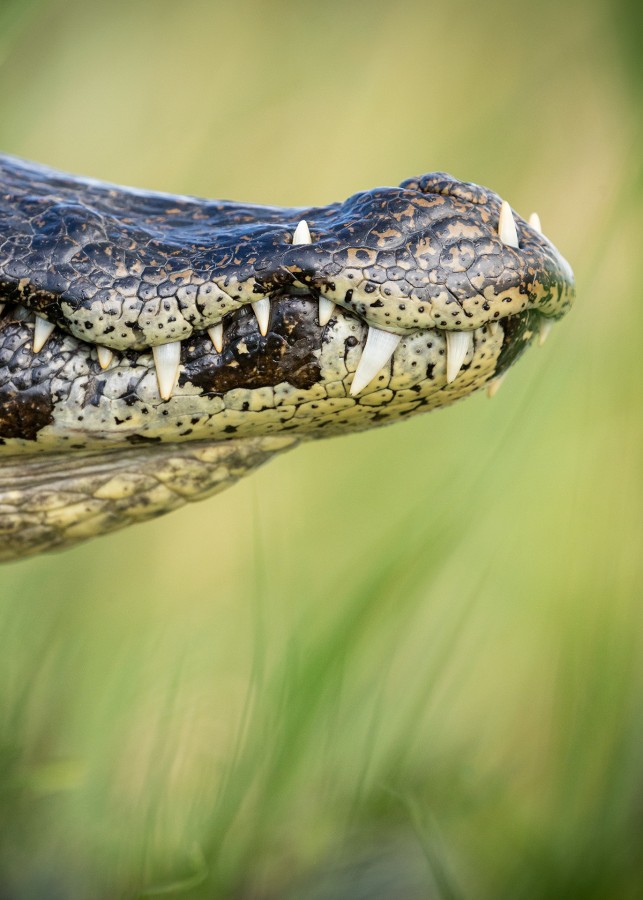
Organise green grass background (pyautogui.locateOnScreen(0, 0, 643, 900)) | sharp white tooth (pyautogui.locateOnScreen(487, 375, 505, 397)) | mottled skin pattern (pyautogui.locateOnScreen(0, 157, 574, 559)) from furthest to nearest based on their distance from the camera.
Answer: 1. green grass background (pyautogui.locateOnScreen(0, 0, 643, 900))
2. sharp white tooth (pyautogui.locateOnScreen(487, 375, 505, 397))
3. mottled skin pattern (pyautogui.locateOnScreen(0, 157, 574, 559))

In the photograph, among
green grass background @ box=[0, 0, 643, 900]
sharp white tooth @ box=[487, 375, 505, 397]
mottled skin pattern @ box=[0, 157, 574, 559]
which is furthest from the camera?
green grass background @ box=[0, 0, 643, 900]

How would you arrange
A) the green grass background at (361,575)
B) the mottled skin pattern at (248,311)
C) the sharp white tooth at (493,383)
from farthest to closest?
1. the green grass background at (361,575)
2. the sharp white tooth at (493,383)
3. the mottled skin pattern at (248,311)

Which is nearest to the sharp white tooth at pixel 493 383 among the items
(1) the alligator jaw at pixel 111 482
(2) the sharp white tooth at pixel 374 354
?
(2) the sharp white tooth at pixel 374 354

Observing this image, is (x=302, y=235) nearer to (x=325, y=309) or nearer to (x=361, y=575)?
(x=325, y=309)

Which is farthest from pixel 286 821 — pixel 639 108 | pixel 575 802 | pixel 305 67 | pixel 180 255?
pixel 305 67

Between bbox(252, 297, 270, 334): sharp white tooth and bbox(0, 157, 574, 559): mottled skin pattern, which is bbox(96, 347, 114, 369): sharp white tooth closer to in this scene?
bbox(0, 157, 574, 559): mottled skin pattern

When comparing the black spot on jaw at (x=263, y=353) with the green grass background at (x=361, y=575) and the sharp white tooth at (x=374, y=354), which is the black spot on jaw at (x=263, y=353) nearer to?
the sharp white tooth at (x=374, y=354)

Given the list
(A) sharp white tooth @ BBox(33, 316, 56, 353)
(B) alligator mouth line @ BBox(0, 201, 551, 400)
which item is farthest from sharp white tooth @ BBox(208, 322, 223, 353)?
(A) sharp white tooth @ BBox(33, 316, 56, 353)
